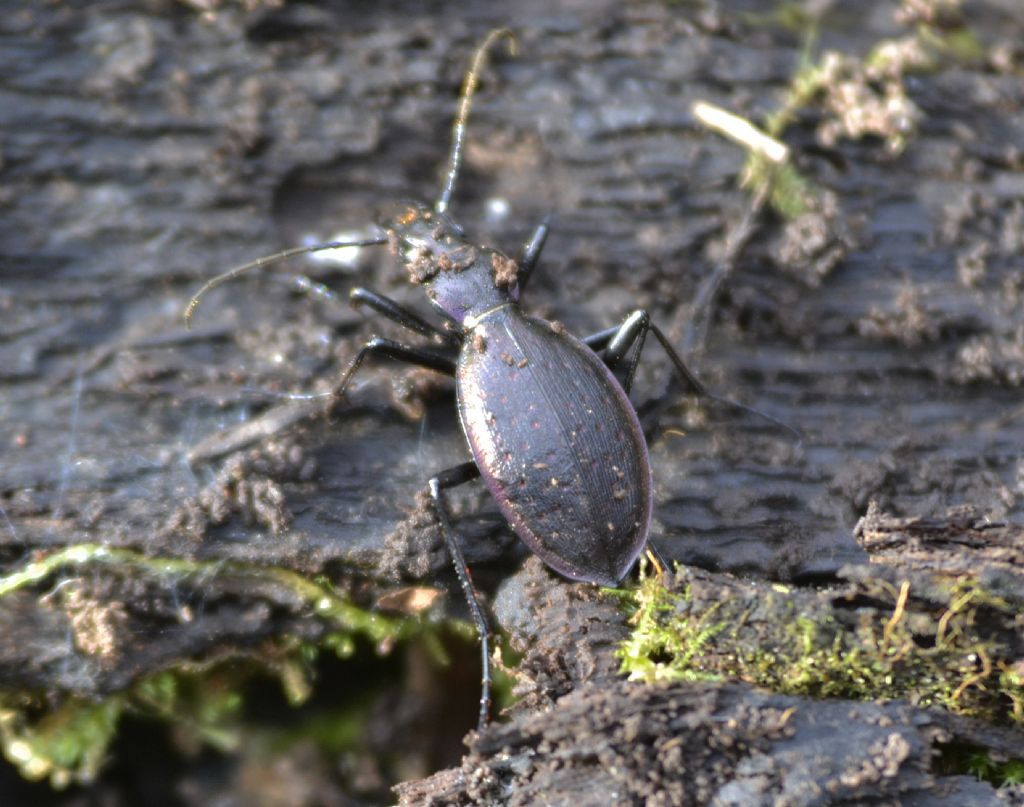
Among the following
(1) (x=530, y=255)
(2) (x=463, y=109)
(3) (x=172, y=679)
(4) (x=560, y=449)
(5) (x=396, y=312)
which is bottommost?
(3) (x=172, y=679)

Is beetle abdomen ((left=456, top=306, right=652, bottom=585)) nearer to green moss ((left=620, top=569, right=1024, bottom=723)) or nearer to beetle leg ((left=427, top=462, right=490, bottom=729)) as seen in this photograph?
beetle leg ((left=427, top=462, right=490, bottom=729))

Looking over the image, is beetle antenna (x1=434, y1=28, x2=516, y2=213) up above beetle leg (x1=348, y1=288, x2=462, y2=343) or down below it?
above

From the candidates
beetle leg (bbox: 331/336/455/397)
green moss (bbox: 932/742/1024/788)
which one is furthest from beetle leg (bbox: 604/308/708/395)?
green moss (bbox: 932/742/1024/788)

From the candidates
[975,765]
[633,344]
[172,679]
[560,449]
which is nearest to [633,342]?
[633,344]

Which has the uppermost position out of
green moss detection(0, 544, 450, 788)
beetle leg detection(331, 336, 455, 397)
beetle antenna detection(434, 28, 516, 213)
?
beetle antenna detection(434, 28, 516, 213)

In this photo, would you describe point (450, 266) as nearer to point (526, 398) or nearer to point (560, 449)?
point (526, 398)

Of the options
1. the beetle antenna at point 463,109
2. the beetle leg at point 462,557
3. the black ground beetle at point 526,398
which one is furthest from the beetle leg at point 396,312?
the beetle leg at point 462,557

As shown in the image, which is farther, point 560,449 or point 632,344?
point 632,344

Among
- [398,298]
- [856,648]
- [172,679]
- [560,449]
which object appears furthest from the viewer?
[398,298]
